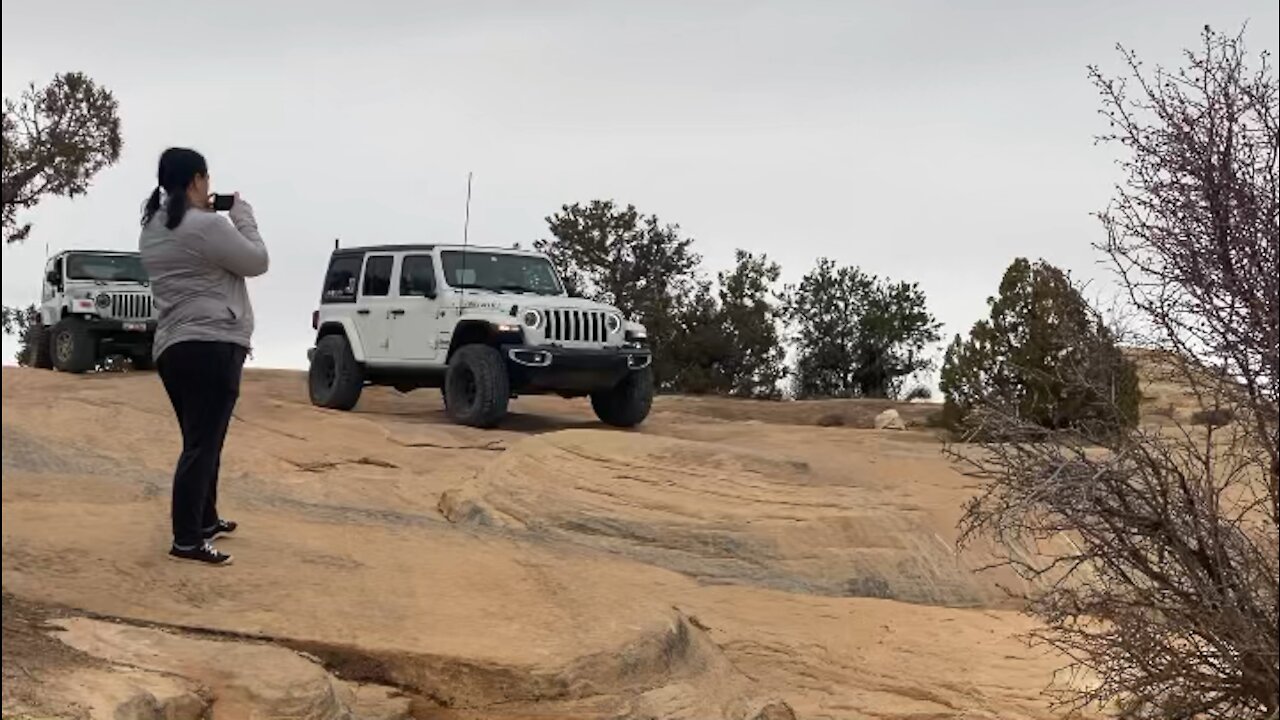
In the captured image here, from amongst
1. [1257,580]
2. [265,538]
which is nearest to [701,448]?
[265,538]

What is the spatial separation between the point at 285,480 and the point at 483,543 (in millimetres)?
2183

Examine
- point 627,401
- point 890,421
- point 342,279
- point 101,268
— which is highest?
point 101,268

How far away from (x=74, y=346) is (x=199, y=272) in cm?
1447

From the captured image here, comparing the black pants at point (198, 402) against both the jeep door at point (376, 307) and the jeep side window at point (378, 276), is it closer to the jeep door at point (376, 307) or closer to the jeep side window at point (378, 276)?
the jeep door at point (376, 307)

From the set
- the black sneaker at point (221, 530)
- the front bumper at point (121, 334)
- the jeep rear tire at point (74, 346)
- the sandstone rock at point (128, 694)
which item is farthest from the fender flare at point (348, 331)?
the sandstone rock at point (128, 694)

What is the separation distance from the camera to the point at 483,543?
7.91 metres

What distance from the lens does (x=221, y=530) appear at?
22.3ft

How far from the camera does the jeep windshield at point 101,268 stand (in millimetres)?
19922

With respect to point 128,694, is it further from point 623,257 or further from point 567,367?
point 623,257

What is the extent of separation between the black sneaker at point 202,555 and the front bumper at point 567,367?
6.62 m

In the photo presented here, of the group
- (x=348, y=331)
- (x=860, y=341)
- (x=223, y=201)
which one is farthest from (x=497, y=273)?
(x=860, y=341)

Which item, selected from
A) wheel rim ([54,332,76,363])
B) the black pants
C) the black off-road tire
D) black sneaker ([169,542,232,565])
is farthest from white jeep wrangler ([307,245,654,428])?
the black off-road tire

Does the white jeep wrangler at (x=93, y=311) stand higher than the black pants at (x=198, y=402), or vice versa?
the white jeep wrangler at (x=93, y=311)

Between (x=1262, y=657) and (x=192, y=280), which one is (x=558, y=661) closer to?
(x=192, y=280)
